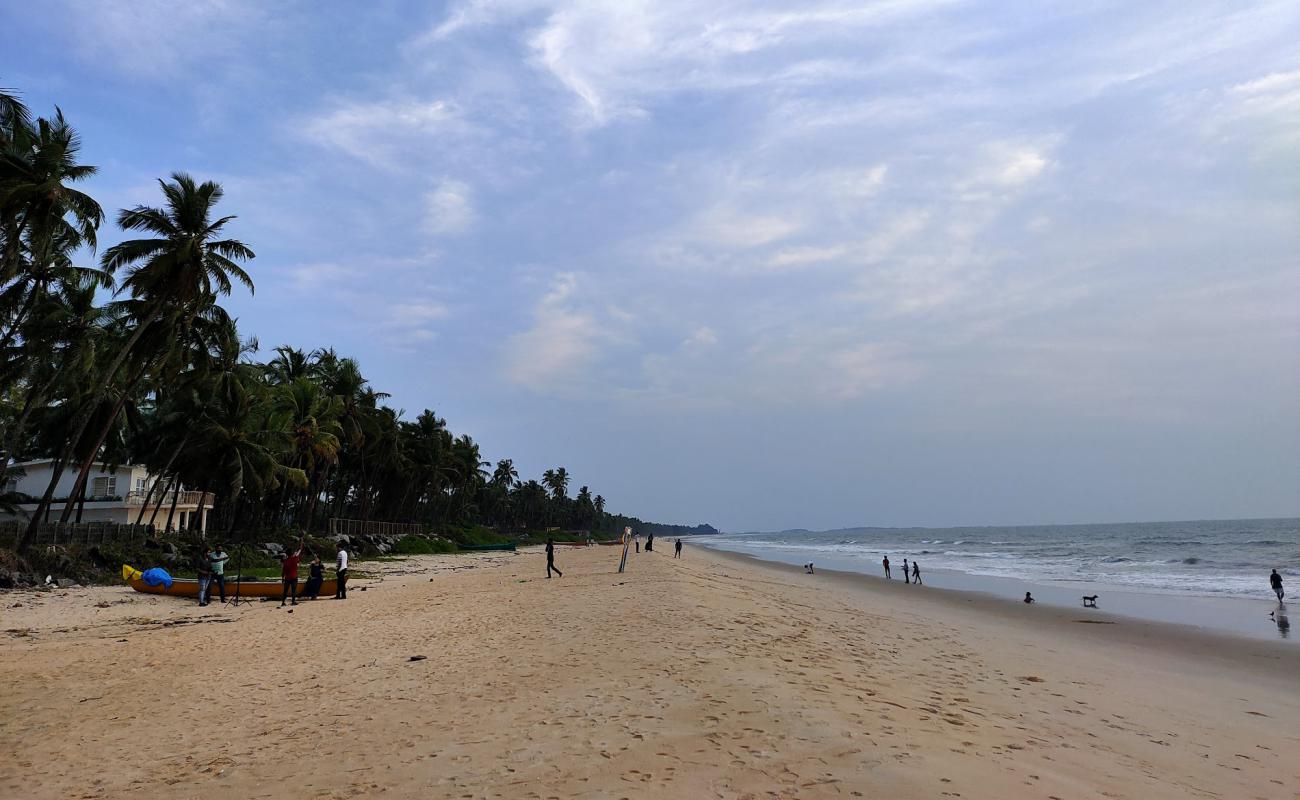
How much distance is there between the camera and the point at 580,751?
6.23 metres

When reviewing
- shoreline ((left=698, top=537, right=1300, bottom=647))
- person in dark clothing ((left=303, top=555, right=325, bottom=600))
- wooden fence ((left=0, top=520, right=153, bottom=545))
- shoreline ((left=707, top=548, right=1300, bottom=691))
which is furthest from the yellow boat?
shoreline ((left=698, top=537, right=1300, bottom=647))

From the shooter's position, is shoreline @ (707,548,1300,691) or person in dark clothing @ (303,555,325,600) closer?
shoreline @ (707,548,1300,691)

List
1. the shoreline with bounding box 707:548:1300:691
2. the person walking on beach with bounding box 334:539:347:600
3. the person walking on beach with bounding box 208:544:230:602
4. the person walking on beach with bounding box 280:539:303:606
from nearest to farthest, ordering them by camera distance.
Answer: the shoreline with bounding box 707:548:1300:691
the person walking on beach with bounding box 280:539:303:606
the person walking on beach with bounding box 208:544:230:602
the person walking on beach with bounding box 334:539:347:600

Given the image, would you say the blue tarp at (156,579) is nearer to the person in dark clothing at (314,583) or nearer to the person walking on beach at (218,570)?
the person walking on beach at (218,570)

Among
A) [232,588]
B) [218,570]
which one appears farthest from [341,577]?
[232,588]

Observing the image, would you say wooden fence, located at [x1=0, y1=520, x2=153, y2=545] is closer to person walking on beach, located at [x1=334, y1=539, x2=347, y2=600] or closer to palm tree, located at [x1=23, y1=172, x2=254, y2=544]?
palm tree, located at [x1=23, y1=172, x2=254, y2=544]

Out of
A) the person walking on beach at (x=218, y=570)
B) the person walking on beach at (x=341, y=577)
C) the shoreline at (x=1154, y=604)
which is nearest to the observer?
the shoreline at (x=1154, y=604)

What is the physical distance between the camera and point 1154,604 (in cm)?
2380

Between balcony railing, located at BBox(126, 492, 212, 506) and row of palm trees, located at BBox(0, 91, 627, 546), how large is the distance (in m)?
0.49

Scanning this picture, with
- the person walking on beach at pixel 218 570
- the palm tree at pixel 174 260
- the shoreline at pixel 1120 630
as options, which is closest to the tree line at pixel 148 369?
the palm tree at pixel 174 260

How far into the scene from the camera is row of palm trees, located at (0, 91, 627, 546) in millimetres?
21641

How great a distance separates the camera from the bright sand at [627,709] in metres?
5.85

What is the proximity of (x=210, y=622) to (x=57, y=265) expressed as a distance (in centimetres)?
1849

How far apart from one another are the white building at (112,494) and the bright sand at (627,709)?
28159 millimetres
